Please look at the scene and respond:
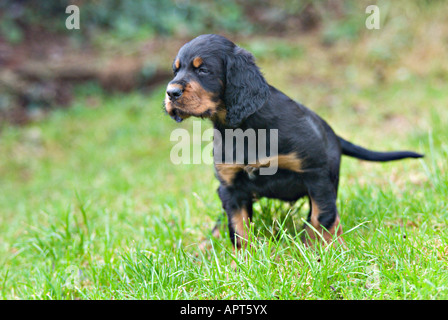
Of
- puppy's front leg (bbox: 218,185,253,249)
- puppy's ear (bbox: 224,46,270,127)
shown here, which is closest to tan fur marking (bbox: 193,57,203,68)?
puppy's ear (bbox: 224,46,270,127)

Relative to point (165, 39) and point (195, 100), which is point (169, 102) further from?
point (165, 39)

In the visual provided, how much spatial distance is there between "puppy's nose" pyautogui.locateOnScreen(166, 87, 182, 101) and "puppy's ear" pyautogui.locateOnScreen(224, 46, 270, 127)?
10.9 inches

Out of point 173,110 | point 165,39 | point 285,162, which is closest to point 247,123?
point 285,162

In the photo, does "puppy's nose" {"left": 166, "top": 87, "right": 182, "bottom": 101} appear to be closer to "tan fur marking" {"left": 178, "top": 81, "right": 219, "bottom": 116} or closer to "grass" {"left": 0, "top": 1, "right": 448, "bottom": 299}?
"tan fur marking" {"left": 178, "top": 81, "right": 219, "bottom": 116}

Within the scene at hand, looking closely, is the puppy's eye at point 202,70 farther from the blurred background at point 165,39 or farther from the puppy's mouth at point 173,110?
the blurred background at point 165,39

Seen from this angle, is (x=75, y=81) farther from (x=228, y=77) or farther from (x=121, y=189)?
(x=228, y=77)

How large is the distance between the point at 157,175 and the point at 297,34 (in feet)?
16.7

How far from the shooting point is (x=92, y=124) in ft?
23.0

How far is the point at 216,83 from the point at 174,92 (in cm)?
26

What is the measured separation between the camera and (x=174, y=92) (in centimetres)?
224

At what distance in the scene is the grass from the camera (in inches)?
82.7

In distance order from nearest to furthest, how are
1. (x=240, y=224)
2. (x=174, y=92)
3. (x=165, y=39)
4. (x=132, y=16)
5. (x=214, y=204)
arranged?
1. (x=174, y=92)
2. (x=240, y=224)
3. (x=214, y=204)
4. (x=165, y=39)
5. (x=132, y=16)

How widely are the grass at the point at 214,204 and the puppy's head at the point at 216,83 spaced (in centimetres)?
61

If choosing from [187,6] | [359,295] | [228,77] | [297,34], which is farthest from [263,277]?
[187,6]
